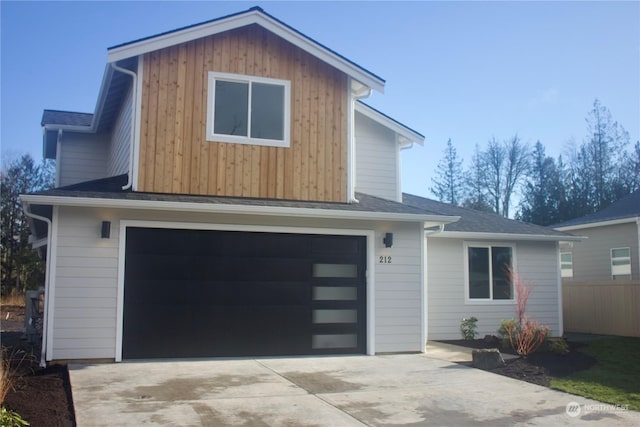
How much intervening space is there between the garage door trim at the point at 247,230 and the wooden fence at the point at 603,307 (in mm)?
8217

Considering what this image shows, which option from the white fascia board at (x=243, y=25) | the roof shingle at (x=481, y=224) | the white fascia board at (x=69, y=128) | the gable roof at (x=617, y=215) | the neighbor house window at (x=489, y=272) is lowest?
the neighbor house window at (x=489, y=272)

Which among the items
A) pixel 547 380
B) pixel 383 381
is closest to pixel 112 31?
pixel 383 381

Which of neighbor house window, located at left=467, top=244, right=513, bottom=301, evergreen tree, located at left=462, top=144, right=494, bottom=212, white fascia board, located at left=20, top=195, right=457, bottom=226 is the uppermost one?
evergreen tree, located at left=462, top=144, right=494, bottom=212

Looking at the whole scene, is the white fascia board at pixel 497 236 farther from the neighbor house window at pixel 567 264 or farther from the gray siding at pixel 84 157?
the gray siding at pixel 84 157

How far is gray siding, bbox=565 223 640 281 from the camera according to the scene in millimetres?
17344

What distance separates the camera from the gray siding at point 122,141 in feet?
37.6

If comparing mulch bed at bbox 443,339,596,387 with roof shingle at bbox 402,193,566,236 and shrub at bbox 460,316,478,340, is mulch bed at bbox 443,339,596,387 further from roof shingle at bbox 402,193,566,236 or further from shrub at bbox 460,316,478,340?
roof shingle at bbox 402,193,566,236

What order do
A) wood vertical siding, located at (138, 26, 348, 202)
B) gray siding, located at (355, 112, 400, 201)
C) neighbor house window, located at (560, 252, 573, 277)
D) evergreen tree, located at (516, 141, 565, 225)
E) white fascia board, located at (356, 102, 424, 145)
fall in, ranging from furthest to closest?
evergreen tree, located at (516, 141, 565, 225)
neighbor house window, located at (560, 252, 573, 277)
gray siding, located at (355, 112, 400, 201)
white fascia board, located at (356, 102, 424, 145)
wood vertical siding, located at (138, 26, 348, 202)

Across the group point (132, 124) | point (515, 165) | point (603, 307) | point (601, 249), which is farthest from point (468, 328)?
point (515, 165)

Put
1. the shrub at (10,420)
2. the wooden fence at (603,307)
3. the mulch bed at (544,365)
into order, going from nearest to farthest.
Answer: the shrub at (10,420) → the mulch bed at (544,365) → the wooden fence at (603,307)

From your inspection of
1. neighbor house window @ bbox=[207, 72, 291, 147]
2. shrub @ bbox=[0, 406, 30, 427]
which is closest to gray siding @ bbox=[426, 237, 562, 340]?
neighbor house window @ bbox=[207, 72, 291, 147]

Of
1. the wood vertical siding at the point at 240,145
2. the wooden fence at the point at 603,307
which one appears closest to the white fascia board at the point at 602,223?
the wooden fence at the point at 603,307

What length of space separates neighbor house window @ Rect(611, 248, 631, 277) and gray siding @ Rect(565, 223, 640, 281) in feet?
0.37

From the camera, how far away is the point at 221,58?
36.0 feet
